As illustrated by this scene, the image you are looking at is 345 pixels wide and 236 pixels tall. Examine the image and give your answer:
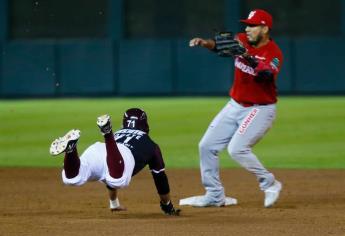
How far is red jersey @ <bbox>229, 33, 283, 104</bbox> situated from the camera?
8344 millimetres

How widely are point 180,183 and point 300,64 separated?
11608mm

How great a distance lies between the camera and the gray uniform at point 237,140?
8.45 metres

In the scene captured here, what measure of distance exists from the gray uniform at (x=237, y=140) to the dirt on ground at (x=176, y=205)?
0.88 ft

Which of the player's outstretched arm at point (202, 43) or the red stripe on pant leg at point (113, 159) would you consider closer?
the red stripe on pant leg at point (113, 159)

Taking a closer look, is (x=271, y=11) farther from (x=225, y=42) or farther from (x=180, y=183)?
(x=225, y=42)

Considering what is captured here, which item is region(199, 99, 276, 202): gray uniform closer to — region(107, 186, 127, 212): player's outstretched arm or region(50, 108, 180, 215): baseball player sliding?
region(50, 108, 180, 215): baseball player sliding

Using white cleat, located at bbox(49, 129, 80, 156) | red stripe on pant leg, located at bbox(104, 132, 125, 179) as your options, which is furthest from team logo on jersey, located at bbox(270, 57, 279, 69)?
white cleat, located at bbox(49, 129, 80, 156)

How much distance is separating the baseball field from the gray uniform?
0.28m

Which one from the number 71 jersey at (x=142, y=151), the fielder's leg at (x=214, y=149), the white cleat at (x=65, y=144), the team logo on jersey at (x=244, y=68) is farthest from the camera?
the fielder's leg at (x=214, y=149)

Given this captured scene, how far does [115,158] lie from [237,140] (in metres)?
1.36

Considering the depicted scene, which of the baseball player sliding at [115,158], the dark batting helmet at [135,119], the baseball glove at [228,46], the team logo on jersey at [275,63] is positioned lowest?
the baseball player sliding at [115,158]

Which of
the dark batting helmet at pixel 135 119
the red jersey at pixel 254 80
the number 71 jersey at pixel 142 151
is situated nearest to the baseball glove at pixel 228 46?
the red jersey at pixel 254 80

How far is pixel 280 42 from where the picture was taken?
71.4 ft

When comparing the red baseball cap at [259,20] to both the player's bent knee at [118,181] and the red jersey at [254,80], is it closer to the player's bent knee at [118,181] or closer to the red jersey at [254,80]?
the red jersey at [254,80]
